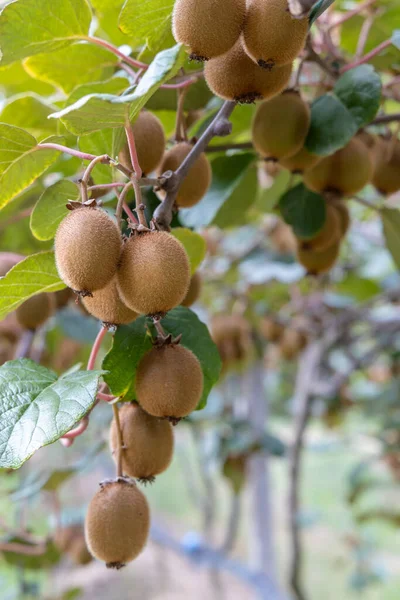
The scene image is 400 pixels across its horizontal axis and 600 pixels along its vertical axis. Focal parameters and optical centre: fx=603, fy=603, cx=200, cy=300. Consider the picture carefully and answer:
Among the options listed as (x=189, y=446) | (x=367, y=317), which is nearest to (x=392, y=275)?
(x=367, y=317)

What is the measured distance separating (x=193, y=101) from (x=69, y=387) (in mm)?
483

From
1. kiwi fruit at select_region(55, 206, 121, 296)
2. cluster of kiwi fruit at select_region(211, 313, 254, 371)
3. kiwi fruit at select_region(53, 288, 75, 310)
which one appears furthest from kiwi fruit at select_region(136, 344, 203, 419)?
cluster of kiwi fruit at select_region(211, 313, 254, 371)

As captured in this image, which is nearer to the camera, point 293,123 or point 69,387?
point 69,387

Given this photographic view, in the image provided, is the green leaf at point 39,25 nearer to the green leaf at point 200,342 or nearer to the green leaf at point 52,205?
the green leaf at point 52,205

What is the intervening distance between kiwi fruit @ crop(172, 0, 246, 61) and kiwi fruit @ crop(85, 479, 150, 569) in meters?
0.49

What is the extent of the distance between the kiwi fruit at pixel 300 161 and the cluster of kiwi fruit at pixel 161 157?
0.14 meters

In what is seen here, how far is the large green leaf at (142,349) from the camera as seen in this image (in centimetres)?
67

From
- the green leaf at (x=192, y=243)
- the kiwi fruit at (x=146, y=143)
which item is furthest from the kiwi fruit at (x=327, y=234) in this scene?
the kiwi fruit at (x=146, y=143)

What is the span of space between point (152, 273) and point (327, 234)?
0.52 meters

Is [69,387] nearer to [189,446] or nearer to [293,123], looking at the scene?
[293,123]

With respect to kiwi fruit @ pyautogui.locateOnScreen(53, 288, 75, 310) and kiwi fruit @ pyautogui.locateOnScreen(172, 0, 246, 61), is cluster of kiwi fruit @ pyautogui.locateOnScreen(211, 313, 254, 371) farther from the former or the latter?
kiwi fruit @ pyautogui.locateOnScreen(172, 0, 246, 61)

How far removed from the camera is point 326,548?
15.0 feet

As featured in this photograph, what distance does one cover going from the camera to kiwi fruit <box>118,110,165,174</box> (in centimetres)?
71

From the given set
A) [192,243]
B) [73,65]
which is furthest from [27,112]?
[192,243]
